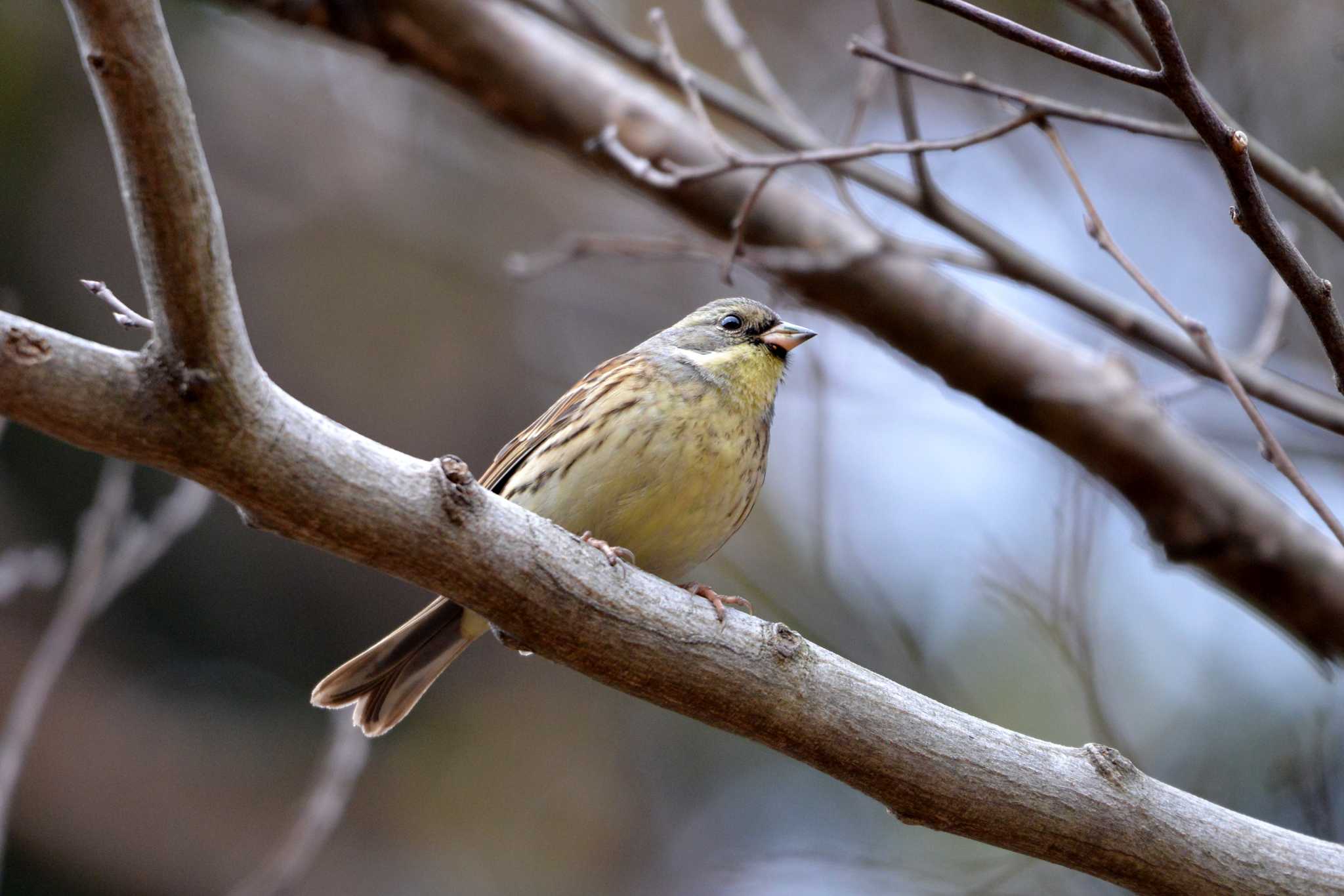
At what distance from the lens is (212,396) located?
7.88 feet

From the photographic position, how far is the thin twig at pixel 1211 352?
3.12m

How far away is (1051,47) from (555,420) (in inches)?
102

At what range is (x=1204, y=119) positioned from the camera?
253cm

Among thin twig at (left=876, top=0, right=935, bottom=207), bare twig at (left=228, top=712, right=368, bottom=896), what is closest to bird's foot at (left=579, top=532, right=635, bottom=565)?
bare twig at (left=228, top=712, right=368, bottom=896)

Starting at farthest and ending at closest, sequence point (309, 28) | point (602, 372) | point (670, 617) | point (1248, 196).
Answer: point (309, 28)
point (602, 372)
point (670, 617)
point (1248, 196)

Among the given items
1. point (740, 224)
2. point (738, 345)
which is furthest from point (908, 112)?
point (738, 345)

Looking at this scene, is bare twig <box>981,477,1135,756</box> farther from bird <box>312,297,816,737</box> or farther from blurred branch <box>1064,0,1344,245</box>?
blurred branch <box>1064,0,1344,245</box>

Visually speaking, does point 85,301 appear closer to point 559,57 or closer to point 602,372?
point 559,57

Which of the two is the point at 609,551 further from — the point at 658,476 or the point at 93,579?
the point at 93,579

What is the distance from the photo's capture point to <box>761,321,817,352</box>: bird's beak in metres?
5.05

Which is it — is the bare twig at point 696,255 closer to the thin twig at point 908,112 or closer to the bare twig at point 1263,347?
the thin twig at point 908,112

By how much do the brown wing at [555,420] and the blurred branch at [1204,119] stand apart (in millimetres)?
2335

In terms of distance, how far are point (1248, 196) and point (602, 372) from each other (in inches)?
111

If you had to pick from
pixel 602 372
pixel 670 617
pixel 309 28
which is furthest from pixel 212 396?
pixel 309 28
